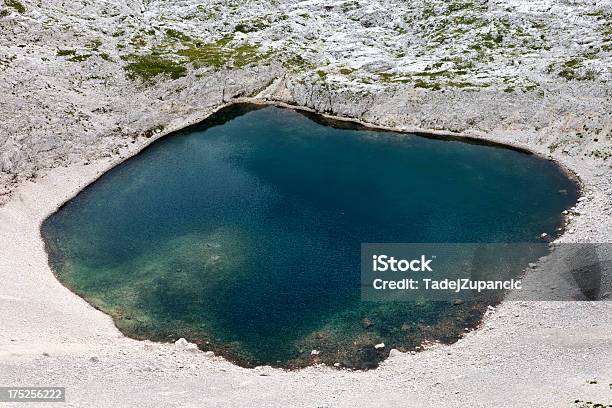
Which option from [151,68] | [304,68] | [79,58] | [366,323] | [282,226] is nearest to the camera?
[366,323]

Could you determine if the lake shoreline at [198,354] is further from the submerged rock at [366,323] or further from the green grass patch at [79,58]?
the green grass patch at [79,58]

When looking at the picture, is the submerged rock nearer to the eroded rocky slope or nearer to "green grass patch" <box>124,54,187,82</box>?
the eroded rocky slope

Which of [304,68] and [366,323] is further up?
[304,68]

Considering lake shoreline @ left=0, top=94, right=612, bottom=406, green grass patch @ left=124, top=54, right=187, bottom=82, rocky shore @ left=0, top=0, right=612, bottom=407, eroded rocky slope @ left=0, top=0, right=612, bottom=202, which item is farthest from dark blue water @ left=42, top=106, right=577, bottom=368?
green grass patch @ left=124, top=54, right=187, bottom=82

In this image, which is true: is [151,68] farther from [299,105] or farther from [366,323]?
[366,323]

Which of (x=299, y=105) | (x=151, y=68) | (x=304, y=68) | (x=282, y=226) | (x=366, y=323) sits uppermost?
(x=151, y=68)

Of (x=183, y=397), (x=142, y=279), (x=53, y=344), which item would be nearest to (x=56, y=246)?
(x=142, y=279)

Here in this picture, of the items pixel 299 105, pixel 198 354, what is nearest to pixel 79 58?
pixel 299 105
